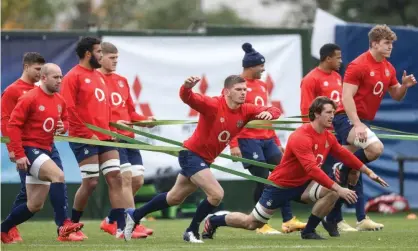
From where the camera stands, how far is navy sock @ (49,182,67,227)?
13219 mm

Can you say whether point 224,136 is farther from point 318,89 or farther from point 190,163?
point 318,89

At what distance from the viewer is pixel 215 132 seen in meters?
13.1

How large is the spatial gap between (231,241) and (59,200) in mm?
1845

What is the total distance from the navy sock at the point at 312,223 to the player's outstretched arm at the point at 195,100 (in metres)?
1.54

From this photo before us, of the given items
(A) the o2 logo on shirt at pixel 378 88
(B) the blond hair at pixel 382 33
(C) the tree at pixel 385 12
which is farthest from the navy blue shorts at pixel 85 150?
(C) the tree at pixel 385 12

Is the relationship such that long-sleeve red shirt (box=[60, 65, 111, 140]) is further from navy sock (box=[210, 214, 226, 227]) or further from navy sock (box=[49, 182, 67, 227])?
navy sock (box=[210, 214, 226, 227])

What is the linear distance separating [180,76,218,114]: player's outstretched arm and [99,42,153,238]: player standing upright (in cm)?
189

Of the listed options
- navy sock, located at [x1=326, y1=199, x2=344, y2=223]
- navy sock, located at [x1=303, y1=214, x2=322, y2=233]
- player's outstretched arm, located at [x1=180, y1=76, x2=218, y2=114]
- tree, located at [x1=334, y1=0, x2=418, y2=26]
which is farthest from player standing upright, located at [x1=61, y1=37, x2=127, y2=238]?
tree, located at [x1=334, y1=0, x2=418, y2=26]

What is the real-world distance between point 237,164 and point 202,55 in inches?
71.3

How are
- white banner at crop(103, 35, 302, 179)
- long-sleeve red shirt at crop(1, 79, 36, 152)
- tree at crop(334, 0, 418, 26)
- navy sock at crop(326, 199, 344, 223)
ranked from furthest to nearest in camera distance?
tree at crop(334, 0, 418, 26) < white banner at crop(103, 35, 302, 179) < navy sock at crop(326, 199, 344, 223) < long-sleeve red shirt at crop(1, 79, 36, 152)

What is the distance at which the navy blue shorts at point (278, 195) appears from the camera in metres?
13.2

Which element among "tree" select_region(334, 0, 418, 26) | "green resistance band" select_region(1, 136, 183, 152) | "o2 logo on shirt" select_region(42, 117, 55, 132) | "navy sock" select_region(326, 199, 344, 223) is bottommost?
"tree" select_region(334, 0, 418, 26)

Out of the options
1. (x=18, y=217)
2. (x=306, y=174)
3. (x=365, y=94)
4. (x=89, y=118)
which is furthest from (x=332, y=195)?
(x=18, y=217)

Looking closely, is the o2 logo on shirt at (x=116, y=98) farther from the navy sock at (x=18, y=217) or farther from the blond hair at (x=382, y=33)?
the blond hair at (x=382, y=33)
